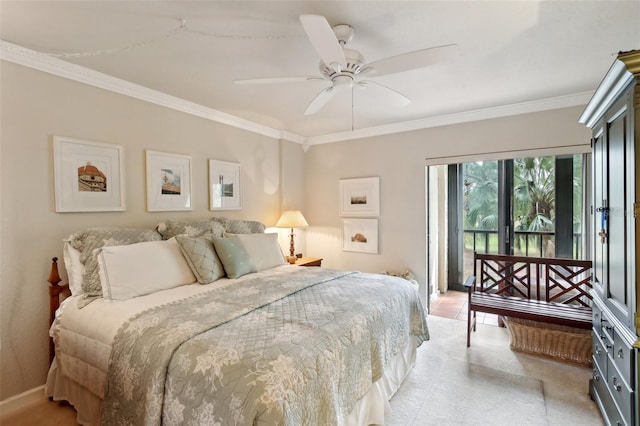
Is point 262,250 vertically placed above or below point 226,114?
below

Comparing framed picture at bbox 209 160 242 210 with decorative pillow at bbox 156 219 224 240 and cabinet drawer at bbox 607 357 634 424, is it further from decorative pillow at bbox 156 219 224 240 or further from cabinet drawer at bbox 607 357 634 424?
cabinet drawer at bbox 607 357 634 424

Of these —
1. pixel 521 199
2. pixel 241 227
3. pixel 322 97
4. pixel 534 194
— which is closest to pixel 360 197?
pixel 241 227

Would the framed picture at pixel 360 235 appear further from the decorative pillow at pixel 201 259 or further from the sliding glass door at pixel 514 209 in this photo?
the decorative pillow at pixel 201 259

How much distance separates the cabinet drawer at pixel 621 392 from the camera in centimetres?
153

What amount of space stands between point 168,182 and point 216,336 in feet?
6.92

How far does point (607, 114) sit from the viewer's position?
1.87 metres

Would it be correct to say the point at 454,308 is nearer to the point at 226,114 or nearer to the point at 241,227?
the point at 241,227

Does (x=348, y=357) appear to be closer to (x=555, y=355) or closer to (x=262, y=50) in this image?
(x=262, y=50)

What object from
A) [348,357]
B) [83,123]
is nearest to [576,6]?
[348,357]

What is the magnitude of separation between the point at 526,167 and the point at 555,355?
272cm

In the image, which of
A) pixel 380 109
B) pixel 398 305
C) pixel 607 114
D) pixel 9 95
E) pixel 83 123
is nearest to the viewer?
pixel 607 114

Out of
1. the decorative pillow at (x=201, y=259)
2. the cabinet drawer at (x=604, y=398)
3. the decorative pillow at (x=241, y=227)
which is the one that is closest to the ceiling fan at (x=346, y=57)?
the decorative pillow at (x=201, y=259)

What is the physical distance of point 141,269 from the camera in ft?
7.20

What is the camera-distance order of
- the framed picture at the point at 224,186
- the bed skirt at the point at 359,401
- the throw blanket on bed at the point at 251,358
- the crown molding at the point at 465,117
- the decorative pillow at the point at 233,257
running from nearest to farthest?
the throw blanket on bed at the point at 251,358 < the bed skirt at the point at 359,401 < the decorative pillow at the point at 233,257 < the crown molding at the point at 465,117 < the framed picture at the point at 224,186
